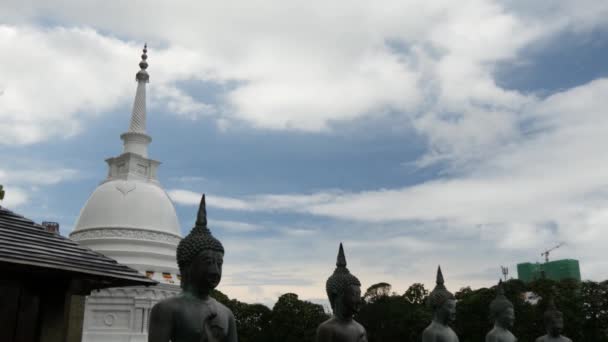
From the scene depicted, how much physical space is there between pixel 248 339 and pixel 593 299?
32.1m

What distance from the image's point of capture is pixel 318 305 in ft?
187

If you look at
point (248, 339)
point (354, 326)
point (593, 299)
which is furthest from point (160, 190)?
point (354, 326)

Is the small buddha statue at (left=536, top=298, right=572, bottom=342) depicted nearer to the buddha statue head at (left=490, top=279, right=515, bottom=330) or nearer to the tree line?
the buddha statue head at (left=490, top=279, right=515, bottom=330)

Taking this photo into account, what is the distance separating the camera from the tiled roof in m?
14.3

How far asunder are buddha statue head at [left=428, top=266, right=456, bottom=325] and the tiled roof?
28.0ft

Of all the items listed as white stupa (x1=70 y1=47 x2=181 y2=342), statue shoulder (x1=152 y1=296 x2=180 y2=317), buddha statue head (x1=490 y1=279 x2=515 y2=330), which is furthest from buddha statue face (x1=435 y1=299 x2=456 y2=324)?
white stupa (x1=70 y1=47 x2=181 y2=342)

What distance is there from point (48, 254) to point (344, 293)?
952cm

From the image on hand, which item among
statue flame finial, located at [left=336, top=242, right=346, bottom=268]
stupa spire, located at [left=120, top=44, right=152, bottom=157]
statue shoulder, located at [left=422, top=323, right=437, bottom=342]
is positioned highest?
stupa spire, located at [left=120, top=44, right=152, bottom=157]

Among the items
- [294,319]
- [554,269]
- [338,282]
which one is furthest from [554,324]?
[554,269]

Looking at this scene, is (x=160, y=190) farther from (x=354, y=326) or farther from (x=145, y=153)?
(x=354, y=326)

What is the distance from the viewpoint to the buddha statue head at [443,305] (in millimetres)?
11922

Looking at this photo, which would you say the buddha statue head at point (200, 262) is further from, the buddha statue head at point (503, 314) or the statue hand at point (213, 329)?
the buddha statue head at point (503, 314)

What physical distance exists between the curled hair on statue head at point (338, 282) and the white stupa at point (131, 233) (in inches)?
1360

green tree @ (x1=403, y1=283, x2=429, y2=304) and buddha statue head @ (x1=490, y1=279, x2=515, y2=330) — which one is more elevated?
green tree @ (x1=403, y1=283, x2=429, y2=304)
